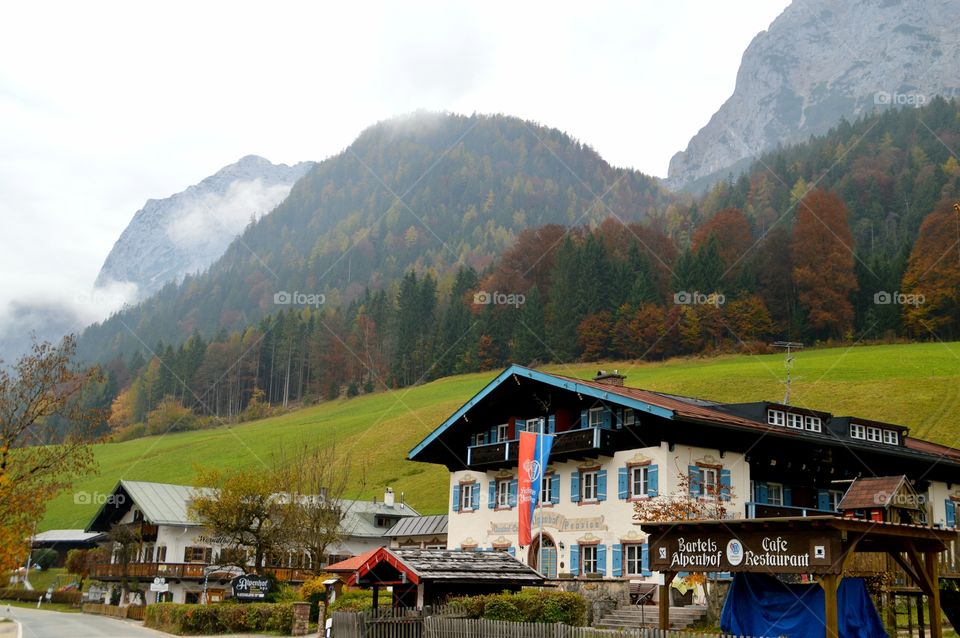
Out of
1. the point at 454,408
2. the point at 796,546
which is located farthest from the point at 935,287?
the point at 796,546

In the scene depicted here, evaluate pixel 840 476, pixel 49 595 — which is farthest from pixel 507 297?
pixel 840 476

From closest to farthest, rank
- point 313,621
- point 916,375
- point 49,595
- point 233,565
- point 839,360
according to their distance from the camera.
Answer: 1. point 313,621
2. point 233,565
3. point 49,595
4. point 916,375
5. point 839,360

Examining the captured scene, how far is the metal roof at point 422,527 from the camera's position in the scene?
177ft

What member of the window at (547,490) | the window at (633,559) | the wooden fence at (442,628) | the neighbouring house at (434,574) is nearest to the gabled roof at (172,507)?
the window at (547,490)

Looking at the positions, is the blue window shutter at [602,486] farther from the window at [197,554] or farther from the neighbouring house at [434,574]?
the window at [197,554]

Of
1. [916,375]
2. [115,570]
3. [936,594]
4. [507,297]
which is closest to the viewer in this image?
[936,594]

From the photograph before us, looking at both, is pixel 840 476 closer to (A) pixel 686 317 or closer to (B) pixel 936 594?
(B) pixel 936 594

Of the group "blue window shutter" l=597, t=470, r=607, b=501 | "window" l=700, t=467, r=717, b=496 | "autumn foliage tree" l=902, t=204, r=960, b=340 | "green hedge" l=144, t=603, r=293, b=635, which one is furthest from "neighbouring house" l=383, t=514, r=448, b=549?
"autumn foliage tree" l=902, t=204, r=960, b=340

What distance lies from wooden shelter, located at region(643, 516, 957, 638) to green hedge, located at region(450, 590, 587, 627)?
19.9 ft

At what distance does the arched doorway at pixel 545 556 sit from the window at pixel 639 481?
506cm

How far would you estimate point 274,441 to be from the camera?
337ft

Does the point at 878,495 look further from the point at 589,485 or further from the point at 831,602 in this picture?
the point at 589,485

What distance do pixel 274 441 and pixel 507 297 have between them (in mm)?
33043

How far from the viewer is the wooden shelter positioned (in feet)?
51.9
